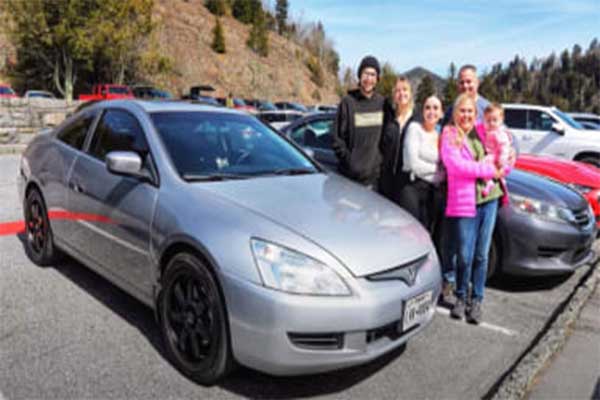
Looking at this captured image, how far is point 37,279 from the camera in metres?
4.15

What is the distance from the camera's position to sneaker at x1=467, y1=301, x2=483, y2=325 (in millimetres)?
3676

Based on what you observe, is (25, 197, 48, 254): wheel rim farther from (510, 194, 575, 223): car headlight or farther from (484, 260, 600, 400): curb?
(510, 194, 575, 223): car headlight

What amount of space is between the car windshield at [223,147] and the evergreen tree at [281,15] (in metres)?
75.9

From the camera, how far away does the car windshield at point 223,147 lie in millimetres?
3170

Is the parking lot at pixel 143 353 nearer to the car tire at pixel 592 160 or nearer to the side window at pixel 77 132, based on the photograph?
the side window at pixel 77 132

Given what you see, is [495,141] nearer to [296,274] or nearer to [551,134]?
[296,274]

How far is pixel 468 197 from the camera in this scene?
11.5 feet

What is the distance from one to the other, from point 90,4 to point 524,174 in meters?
28.7

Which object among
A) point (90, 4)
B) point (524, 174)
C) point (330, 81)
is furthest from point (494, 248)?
point (330, 81)

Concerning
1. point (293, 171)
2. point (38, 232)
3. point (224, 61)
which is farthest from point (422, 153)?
point (224, 61)

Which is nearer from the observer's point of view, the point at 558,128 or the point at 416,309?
the point at 416,309

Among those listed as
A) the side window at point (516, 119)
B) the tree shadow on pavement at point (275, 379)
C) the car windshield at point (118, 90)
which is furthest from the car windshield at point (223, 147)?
the car windshield at point (118, 90)

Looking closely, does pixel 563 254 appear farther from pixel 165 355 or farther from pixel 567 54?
pixel 567 54

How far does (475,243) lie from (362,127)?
1.34m
